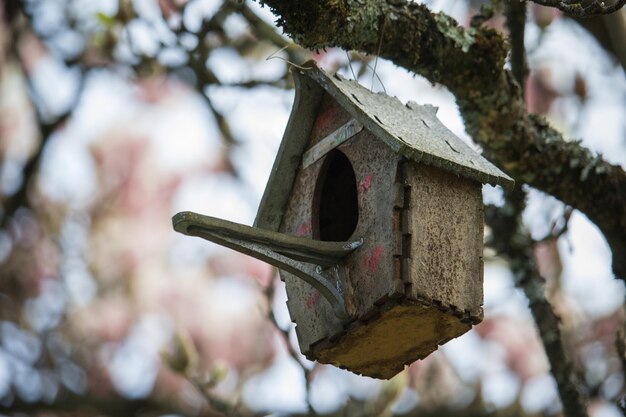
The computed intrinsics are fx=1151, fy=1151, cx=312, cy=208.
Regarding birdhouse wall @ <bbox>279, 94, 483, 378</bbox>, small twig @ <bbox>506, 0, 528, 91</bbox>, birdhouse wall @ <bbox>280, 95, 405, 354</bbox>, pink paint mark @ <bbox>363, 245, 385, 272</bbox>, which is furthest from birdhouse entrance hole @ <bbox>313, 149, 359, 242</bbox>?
small twig @ <bbox>506, 0, 528, 91</bbox>

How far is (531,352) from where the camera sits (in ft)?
25.2

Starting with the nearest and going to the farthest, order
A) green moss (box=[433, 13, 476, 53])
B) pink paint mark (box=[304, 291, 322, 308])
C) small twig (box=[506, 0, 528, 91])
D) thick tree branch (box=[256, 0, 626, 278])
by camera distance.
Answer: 1. thick tree branch (box=[256, 0, 626, 278])
2. pink paint mark (box=[304, 291, 322, 308])
3. green moss (box=[433, 13, 476, 53])
4. small twig (box=[506, 0, 528, 91])

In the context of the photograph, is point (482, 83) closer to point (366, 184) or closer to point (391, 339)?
point (366, 184)

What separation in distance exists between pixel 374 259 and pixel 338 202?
1.72 feet

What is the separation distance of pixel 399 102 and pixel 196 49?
1300mm

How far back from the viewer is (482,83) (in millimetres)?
3352

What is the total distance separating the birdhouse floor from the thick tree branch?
69 centimetres

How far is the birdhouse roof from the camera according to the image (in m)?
2.78

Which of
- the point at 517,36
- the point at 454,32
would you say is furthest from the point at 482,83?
the point at 517,36

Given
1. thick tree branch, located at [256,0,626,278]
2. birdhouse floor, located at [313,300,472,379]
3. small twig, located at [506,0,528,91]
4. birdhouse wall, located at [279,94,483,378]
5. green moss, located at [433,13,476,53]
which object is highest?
small twig, located at [506,0,528,91]

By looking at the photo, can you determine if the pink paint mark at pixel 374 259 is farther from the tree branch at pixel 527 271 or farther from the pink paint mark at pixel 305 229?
the tree branch at pixel 527 271

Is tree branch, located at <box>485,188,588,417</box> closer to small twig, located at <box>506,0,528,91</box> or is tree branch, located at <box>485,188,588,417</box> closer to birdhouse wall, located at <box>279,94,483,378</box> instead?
small twig, located at <box>506,0,528,91</box>

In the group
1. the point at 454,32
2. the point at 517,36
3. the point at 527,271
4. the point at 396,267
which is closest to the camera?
the point at 396,267

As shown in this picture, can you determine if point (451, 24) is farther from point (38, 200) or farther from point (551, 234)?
point (38, 200)
